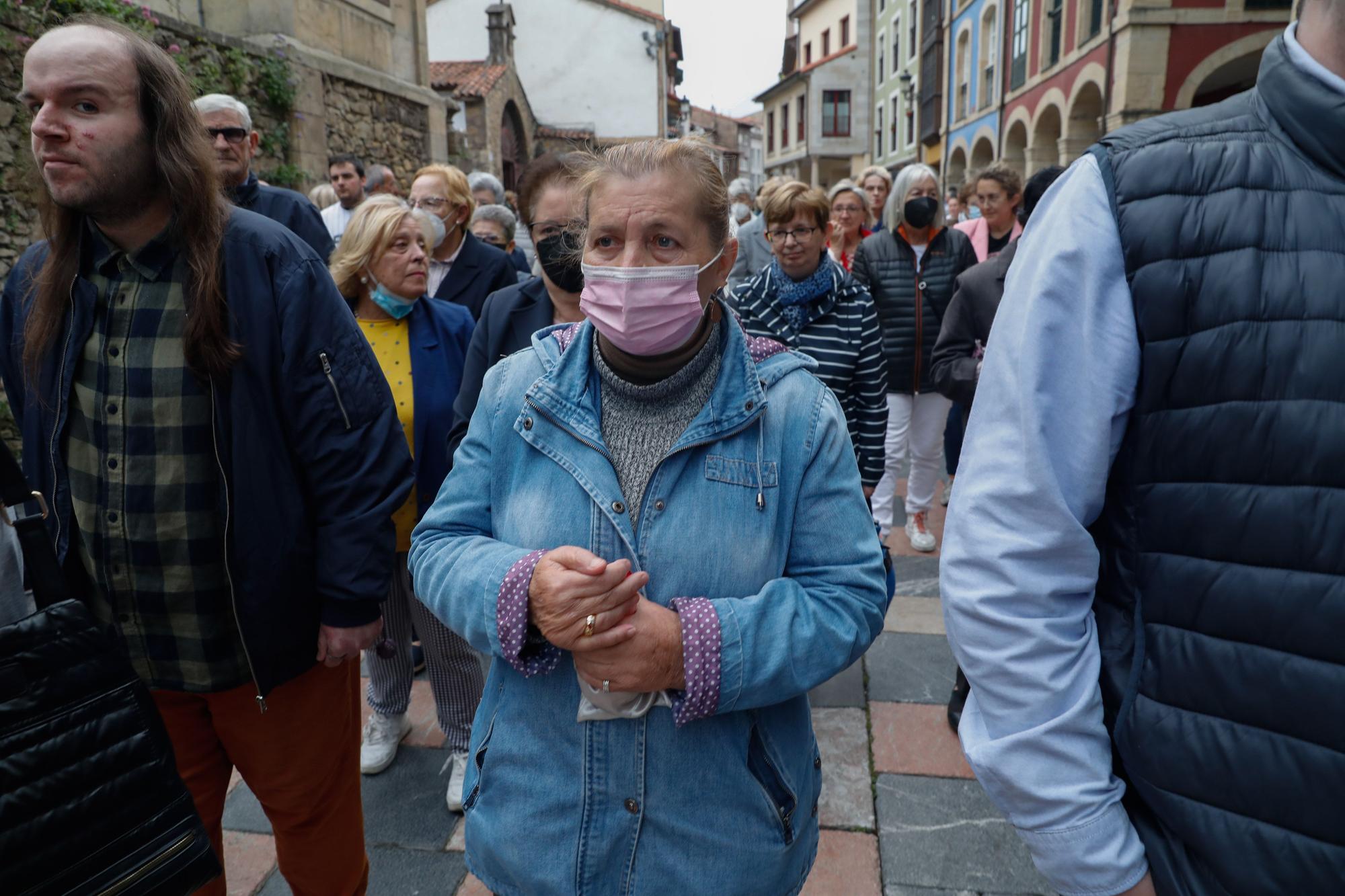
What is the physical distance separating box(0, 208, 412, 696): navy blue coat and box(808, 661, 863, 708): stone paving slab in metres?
2.06

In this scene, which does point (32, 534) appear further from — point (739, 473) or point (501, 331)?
point (501, 331)

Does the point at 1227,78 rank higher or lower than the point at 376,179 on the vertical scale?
higher

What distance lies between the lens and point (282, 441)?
1.96 m

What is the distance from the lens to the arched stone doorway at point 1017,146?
22.8 meters

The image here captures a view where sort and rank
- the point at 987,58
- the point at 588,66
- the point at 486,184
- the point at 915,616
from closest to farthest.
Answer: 1. the point at 915,616
2. the point at 486,184
3. the point at 987,58
4. the point at 588,66

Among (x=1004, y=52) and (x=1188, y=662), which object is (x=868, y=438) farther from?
(x=1004, y=52)

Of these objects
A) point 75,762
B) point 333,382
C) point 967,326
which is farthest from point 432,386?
point 967,326

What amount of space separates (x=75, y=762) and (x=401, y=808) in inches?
63.9

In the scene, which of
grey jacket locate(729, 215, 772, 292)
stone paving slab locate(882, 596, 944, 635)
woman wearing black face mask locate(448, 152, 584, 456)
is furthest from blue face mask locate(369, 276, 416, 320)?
grey jacket locate(729, 215, 772, 292)

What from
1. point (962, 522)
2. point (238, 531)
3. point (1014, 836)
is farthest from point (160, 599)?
point (1014, 836)

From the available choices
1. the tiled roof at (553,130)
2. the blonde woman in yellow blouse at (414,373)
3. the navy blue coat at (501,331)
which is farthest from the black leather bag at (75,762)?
the tiled roof at (553,130)

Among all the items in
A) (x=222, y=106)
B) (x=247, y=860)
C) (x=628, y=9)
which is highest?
Result: (x=628, y=9)

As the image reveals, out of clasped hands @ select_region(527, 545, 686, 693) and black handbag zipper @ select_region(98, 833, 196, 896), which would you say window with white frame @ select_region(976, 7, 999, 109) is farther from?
black handbag zipper @ select_region(98, 833, 196, 896)

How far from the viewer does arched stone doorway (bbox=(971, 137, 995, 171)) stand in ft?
86.1
